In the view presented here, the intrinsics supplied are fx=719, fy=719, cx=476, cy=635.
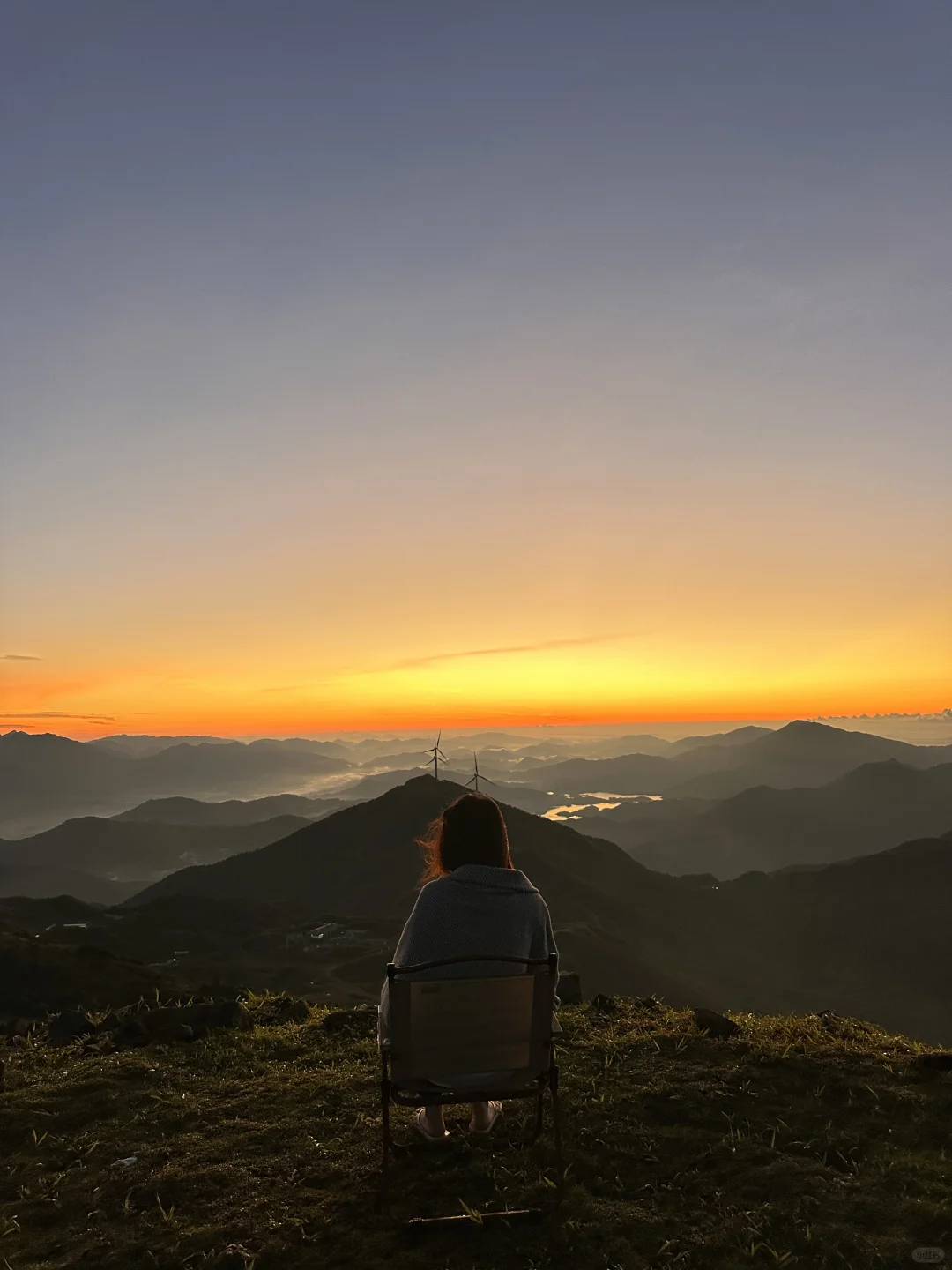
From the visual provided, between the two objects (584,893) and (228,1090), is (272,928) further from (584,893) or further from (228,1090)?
(228,1090)

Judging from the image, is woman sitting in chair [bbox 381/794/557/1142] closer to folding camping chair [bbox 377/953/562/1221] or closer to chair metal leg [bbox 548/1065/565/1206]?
folding camping chair [bbox 377/953/562/1221]

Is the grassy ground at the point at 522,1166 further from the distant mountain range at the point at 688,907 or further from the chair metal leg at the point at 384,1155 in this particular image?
the distant mountain range at the point at 688,907

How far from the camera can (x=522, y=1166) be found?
17.3ft

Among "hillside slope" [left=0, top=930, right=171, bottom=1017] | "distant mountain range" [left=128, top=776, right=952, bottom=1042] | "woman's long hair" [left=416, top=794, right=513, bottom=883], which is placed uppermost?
"woman's long hair" [left=416, top=794, right=513, bottom=883]

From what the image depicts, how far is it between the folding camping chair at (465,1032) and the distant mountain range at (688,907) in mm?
63226

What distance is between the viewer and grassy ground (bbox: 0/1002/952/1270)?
4.42 metres

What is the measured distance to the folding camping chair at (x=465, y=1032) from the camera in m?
4.47

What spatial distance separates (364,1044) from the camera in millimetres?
8914

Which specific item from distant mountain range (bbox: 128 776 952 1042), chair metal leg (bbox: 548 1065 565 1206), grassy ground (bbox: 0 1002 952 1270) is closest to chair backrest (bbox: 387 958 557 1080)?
chair metal leg (bbox: 548 1065 565 1206)

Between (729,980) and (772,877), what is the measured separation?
39104 millimetres

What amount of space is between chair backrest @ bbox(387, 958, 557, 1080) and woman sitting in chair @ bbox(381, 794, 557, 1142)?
6.8 inches

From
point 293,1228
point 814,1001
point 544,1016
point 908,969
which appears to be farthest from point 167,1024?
point 908,969

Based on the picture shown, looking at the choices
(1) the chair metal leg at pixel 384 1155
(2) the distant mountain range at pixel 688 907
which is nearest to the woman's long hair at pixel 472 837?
(1) the chair metal leg at pixel 384 1155

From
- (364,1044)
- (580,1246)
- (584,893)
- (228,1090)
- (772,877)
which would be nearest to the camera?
(580,1246)
